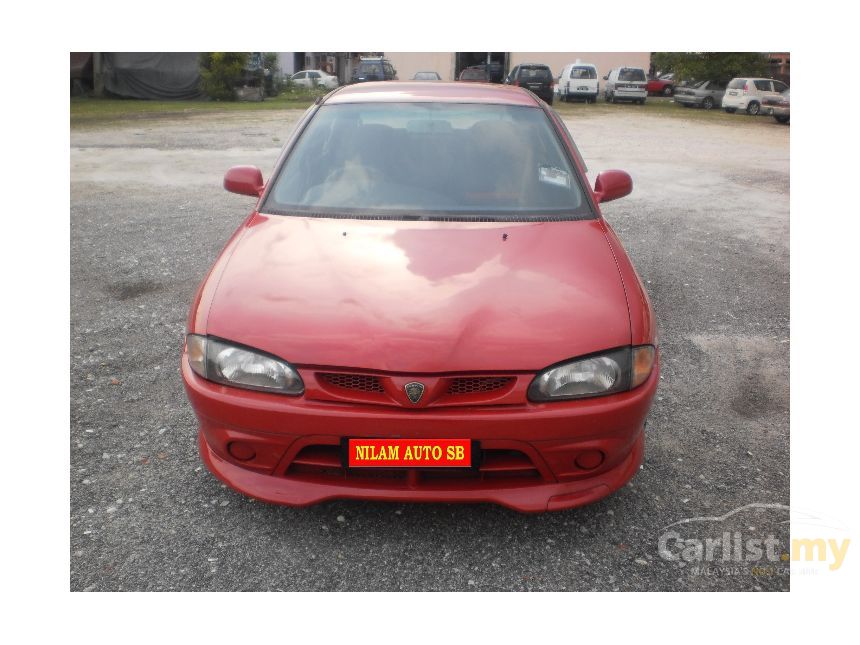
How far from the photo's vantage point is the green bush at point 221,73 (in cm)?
2577

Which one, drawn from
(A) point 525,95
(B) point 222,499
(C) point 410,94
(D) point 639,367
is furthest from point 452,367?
(A) point 525,95

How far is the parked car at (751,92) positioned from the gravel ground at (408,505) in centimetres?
2017

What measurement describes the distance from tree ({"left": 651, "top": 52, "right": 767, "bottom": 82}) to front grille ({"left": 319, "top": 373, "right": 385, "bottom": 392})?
29234mm

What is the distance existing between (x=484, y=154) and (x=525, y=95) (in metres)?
0.80

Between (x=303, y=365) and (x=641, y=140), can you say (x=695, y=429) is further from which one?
(x=641, y=140)

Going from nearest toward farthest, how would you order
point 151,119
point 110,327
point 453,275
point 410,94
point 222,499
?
point 453,275 → point 222,499 → point 410,94 → point 110,327 → point 151,119

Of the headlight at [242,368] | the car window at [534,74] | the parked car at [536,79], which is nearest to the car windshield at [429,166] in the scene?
the headlight at [242,368]

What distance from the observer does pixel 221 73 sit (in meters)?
26.0

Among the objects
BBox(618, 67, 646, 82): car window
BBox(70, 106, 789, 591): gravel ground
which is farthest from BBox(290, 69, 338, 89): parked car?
Result: BBox(70, 106, 789, 591): gravel ground

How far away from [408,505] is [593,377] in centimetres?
94

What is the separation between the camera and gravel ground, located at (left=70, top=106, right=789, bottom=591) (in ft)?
8.12

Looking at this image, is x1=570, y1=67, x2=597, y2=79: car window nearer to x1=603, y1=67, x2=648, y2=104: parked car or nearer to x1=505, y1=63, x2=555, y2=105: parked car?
x1=603, y1=67, x2=648, y2=104: parked car

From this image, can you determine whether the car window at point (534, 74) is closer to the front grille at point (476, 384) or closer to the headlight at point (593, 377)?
the headlight at point (593, 377)

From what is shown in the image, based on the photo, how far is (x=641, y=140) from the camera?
15.7 meters
